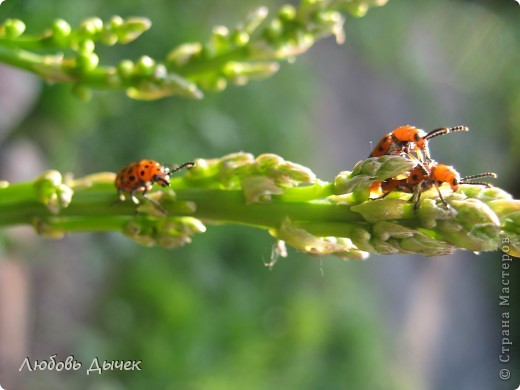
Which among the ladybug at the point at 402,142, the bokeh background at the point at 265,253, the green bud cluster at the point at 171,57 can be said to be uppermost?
the bokeh background at the point at 265,253

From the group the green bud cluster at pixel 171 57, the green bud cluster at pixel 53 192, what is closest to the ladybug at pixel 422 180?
the green bud cluster at pixel 171 57

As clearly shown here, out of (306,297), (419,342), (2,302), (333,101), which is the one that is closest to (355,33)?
(333,101)

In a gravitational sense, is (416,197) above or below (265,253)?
below

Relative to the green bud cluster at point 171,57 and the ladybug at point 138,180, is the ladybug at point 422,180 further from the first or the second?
the green bud cluster at point 171,57

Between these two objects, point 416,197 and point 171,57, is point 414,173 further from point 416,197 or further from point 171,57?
point 171,57

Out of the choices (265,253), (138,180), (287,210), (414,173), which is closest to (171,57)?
(138,180)

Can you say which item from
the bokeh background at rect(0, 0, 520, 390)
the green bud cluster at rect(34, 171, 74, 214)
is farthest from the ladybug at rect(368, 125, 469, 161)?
the bokeh background at rect(0, 0, 520, 390)

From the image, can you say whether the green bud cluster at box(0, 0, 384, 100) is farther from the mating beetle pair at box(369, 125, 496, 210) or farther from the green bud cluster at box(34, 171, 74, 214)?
the mating beetle pair at box(369, 125, 496, 210)
